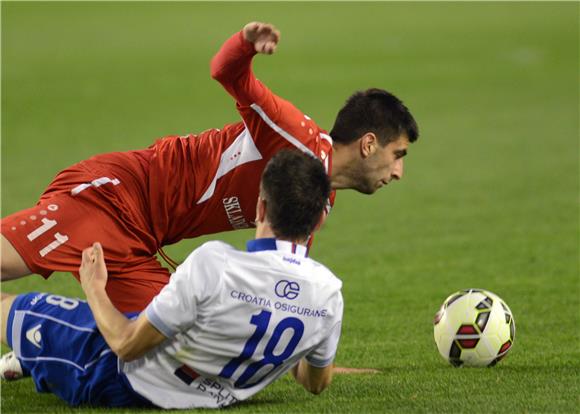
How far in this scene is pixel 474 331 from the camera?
6496 mm

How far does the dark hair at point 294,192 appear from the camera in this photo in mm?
4750

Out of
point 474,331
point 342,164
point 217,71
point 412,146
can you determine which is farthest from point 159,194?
point 412,146

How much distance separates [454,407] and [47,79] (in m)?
23.9

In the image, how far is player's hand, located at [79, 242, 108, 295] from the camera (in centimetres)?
501

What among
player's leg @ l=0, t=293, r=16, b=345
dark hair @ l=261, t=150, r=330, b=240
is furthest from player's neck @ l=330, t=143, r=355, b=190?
player's leg @ l=0, t=293, r=16, b=345

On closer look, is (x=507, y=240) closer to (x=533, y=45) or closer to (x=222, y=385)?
(x=222, y=385)

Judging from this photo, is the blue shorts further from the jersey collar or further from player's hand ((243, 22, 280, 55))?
player's hand ((243, 22, 280, 55))

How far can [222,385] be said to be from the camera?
5.19 metres

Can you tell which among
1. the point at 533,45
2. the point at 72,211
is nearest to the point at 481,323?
the point at 72,211

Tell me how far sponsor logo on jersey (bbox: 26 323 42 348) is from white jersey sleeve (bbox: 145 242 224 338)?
30.6 inches

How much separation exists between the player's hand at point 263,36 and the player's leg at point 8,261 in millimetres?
1542

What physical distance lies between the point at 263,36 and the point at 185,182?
1.10m

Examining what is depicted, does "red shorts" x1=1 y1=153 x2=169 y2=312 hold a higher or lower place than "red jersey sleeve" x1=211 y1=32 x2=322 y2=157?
lower

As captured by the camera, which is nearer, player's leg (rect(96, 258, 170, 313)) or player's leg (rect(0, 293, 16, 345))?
player's leg (rect(0, 293, 16, 345))
